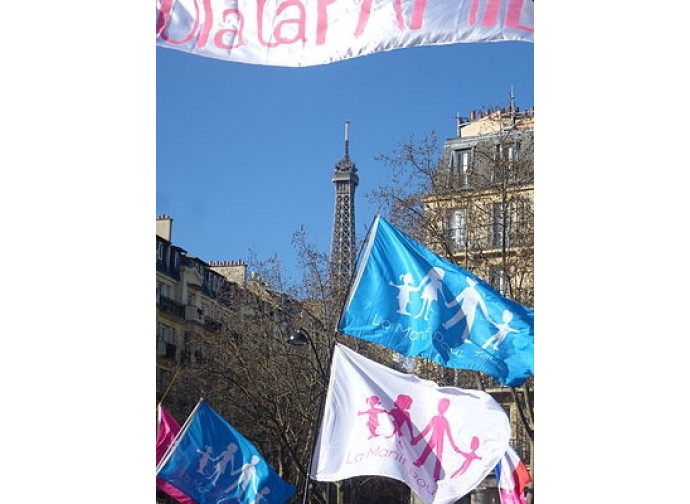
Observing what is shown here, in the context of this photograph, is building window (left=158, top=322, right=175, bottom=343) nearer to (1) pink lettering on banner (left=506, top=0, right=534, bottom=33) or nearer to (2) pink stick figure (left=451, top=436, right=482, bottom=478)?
(2) pink stick figure (left=451, top=436, right=482, bottom=478)

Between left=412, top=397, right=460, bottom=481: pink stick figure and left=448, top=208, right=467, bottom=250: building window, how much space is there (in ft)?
33.2

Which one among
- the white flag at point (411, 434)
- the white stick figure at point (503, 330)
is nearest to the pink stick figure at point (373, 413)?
the white flag at point (411, 434)

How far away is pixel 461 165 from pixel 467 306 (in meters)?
11.6

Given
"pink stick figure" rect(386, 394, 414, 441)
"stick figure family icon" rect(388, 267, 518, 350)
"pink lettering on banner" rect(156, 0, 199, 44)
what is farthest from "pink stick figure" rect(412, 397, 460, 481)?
"pink lettering on banner" rect(156, 0, 199, 44)

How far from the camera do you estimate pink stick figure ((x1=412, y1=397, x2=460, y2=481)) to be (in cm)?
721

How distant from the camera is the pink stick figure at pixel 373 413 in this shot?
743 centimetres

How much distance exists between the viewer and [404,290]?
7.67m

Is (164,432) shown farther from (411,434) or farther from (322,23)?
(322,23)

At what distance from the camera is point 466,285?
7.52m
